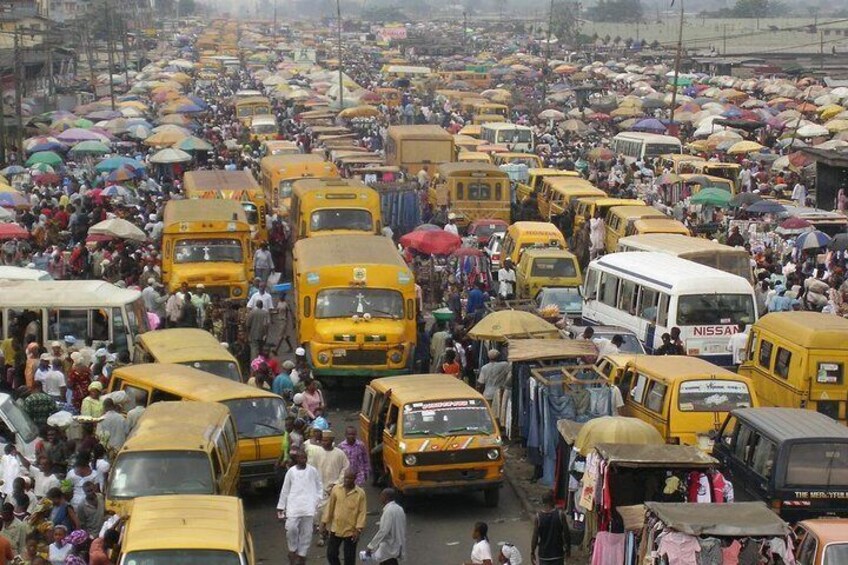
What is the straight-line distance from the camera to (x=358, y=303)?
2258 cm

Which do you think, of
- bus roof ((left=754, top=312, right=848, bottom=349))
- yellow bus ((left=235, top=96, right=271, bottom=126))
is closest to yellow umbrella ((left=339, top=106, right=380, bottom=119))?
yellow bus ((left=235, top=96, right=271, bottom=126))

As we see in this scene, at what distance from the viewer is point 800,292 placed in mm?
27047

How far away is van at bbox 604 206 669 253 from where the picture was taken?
3216 cm

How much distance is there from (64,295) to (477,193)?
16345 mm

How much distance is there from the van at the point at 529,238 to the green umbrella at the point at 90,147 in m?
17.8

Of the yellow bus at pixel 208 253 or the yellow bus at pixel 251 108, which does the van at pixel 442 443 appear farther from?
the yellow bus at pixel 251 108

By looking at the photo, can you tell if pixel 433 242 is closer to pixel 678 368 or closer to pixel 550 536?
pixel 678 368

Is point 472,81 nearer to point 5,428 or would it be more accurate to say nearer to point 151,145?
point 151,145

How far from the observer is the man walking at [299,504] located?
15078 millimetres

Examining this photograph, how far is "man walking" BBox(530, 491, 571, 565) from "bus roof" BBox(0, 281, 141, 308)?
969 cm

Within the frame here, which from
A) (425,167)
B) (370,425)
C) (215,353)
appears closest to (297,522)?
(370,425)

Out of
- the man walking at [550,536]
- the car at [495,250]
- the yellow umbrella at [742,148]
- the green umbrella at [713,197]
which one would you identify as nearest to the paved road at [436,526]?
the man walking at [550,536]

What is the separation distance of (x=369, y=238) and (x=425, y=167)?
712 inches

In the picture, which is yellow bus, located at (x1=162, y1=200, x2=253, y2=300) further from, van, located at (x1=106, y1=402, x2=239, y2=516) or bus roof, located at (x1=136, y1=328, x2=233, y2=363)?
van, located at (x1=106, y1=402, x2=239, y2=516)
